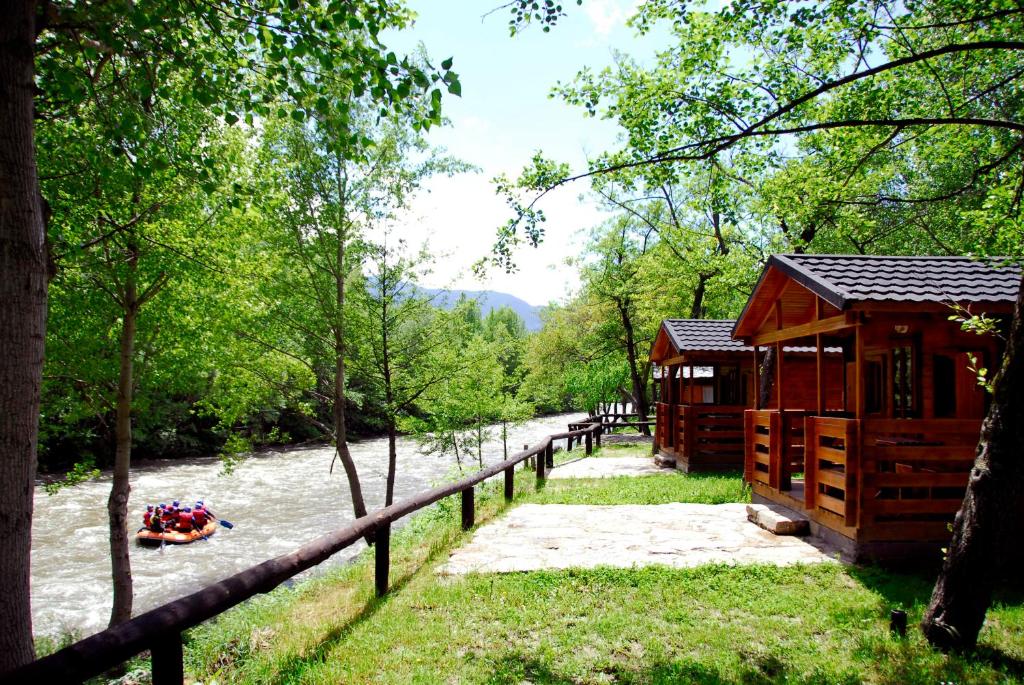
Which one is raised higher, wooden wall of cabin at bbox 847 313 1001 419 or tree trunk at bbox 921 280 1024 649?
wooden wall of cabin at bbox 847 313 1001 419

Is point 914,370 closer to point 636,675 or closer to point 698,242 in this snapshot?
point 636,675

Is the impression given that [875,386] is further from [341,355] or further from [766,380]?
[341,355]

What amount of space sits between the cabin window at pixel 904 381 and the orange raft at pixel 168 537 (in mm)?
15274

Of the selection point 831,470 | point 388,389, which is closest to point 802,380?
point 831,470

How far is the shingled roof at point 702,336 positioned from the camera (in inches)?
580

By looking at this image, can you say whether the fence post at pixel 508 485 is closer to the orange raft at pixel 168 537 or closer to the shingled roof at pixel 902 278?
the shingled roof at pixel 902 278

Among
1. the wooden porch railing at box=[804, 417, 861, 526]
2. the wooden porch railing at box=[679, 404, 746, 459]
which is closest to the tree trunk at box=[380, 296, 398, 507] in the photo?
the wooden porch railing at box=[679, 404, 746, 459]

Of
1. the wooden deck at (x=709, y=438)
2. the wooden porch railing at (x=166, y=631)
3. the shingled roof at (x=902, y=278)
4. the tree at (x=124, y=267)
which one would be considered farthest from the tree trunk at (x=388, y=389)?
the wooden porch railing at (x=166, y=631)

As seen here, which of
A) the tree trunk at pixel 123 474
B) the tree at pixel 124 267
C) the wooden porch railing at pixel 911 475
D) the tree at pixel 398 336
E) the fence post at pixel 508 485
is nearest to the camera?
the wooden porch railing at pixel 911 475

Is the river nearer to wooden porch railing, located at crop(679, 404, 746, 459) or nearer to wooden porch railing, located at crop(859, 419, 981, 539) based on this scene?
wooden porch railing, located at crop(679, 404, 746, 459)

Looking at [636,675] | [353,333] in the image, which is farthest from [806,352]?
[636,675]

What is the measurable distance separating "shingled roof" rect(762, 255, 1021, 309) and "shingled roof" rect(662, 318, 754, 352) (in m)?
6.45

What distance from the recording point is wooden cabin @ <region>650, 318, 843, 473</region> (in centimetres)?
1476

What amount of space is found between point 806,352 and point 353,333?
11.4 meters
